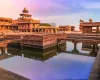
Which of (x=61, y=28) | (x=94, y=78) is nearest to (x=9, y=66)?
(x=94, y=78)

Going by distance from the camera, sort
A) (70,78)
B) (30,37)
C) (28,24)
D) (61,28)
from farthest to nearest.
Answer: (61,28) < (28,24) < (30,37) < (70,78)

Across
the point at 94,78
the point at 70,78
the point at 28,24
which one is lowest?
the point at 70,78

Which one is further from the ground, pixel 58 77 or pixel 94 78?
pixel 94 78

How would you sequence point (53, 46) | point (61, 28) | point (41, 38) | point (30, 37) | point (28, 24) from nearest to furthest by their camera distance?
point (41, 38) < point (30, 37) < point (53, 46) < point (28, 24) < point (61, 28)

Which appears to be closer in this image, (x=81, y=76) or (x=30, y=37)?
(x=81, y=76)

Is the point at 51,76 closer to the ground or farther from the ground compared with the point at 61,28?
closer to the ground

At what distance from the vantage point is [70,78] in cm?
1112

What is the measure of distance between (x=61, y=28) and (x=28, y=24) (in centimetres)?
2257

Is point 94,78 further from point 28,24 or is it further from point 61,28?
point 61,28

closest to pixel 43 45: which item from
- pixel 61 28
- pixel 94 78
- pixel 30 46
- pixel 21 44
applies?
pixel 30 46

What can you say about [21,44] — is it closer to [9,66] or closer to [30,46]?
[30,46]

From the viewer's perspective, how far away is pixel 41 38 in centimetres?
2231

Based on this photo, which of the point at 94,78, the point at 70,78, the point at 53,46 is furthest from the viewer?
the point at 53,46

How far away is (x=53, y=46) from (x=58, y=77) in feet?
49.0
